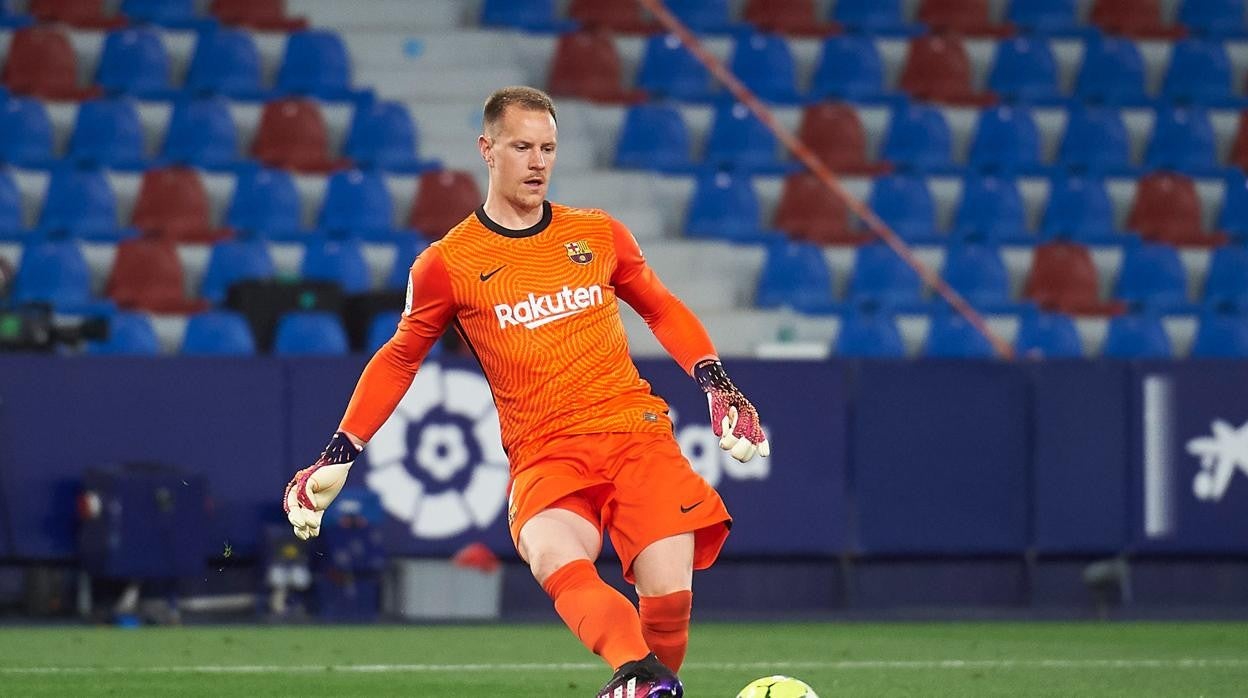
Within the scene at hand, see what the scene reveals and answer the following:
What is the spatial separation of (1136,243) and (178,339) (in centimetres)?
763

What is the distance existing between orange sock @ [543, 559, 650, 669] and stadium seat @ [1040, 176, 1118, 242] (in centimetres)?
1148

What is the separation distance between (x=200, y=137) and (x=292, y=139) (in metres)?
0.68

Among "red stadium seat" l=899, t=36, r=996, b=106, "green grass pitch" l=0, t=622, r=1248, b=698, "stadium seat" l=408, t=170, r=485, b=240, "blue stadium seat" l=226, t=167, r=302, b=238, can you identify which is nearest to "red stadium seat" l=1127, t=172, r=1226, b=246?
"red stadium seat" l=899, t=36, r=996, b=106

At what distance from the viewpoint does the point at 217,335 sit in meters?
13.1

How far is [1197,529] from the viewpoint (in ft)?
43.1

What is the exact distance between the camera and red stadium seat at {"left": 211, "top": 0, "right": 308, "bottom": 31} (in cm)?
1592

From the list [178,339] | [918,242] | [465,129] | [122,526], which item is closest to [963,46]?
[918,242]

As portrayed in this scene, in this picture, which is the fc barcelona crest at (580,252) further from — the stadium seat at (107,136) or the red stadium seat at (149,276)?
the stadium seat at (107,136)

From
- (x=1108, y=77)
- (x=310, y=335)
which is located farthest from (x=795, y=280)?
(x=1108, y=77)

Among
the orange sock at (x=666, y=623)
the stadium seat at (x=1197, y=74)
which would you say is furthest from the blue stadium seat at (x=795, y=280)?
the orange sock at (x=666, y=623)

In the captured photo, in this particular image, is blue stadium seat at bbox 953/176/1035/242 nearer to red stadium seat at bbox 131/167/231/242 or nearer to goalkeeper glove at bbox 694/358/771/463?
red stadium seat at bbox 131/167/231/242

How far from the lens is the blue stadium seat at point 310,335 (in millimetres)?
13117

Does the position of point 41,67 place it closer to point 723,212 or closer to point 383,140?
point 383,140

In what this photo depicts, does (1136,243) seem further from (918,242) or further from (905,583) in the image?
(905,583)
